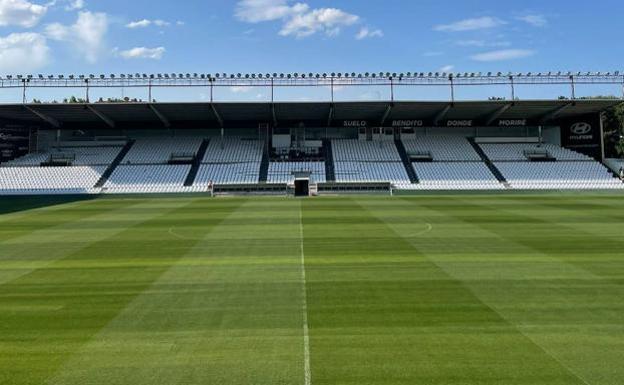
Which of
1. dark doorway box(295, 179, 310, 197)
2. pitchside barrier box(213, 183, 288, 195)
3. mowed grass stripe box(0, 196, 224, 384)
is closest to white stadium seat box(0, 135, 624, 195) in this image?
pitchside barrier box(213, 183, 288, 195)

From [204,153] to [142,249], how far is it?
122 feet

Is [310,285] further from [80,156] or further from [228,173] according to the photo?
[80,156]

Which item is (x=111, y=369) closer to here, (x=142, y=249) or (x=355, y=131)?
(x=142, y=249)

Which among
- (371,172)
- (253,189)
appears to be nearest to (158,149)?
(253,189)

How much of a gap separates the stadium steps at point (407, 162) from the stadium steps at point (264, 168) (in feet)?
47.9

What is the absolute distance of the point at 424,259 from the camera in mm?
15203

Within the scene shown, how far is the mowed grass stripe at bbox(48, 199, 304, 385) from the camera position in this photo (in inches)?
285

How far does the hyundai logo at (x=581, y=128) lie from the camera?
54.2m

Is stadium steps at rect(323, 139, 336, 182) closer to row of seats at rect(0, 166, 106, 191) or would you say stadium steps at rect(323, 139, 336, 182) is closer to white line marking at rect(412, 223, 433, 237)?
row of seats at rect(0, 166, 106, 191)

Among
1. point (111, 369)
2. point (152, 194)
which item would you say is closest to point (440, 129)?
point (152, 194)

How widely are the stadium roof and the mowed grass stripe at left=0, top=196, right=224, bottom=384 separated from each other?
104ft

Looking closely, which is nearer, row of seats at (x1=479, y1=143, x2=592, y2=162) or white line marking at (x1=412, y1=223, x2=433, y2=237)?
white line marking at (x1=412, y1=223, x2=433, y2=237)

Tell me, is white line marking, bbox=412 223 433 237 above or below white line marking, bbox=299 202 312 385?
above

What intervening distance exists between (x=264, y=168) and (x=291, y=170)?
2.88 metres
